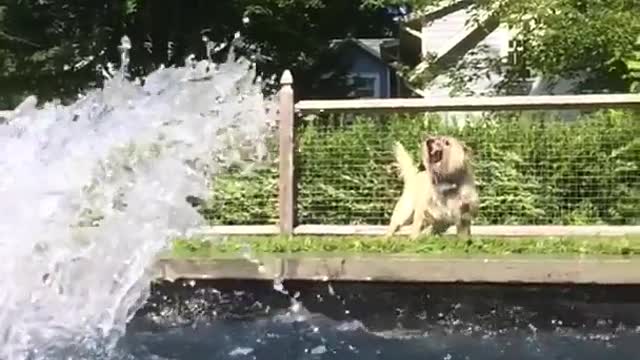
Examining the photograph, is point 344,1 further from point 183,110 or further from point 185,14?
point 183,110

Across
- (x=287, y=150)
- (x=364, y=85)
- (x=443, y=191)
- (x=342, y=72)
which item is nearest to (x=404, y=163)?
(x=287, y=150)

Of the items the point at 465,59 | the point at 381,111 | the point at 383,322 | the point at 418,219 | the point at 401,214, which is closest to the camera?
the point at 383,322

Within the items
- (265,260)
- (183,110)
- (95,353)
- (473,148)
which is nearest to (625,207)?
(473,148)

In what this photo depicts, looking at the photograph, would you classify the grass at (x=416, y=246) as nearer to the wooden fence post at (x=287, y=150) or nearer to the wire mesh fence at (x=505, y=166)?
the wooden fence post at (x=287, y=150)

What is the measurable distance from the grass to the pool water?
37 centimetres

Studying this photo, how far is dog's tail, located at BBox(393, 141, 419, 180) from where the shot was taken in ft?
30.5

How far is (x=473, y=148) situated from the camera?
10.4 m

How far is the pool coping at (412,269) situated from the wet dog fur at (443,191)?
6.69ft

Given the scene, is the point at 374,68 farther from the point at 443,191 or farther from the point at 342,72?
the point at 443,191

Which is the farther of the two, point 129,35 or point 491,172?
point 129,35

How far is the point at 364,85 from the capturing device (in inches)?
1341

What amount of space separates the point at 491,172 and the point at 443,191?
193 centimetres

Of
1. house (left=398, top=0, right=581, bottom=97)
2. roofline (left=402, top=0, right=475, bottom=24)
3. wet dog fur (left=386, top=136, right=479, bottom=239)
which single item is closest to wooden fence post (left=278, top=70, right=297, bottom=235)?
wet dog fur (left=386, top=136, right=479, bottom=239)

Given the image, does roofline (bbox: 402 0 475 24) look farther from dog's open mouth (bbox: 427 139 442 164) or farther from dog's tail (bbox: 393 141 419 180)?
dog's open mouth (bbox: 427 139 442 164)
